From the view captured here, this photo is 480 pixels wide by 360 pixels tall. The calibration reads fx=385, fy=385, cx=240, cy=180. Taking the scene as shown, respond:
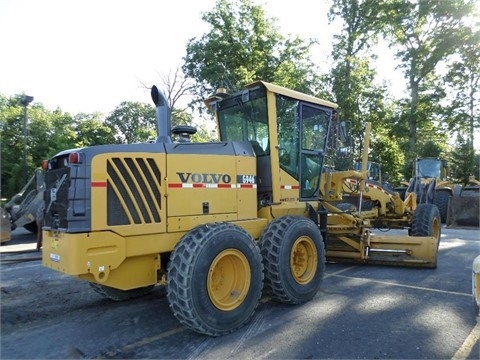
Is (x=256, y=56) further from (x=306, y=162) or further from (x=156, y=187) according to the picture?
(x=156, y=187)

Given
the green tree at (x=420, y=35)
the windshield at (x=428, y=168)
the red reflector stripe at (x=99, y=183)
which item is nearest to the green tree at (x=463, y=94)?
the green tree at (x=420, y=35)

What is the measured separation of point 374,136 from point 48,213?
25.2 meters

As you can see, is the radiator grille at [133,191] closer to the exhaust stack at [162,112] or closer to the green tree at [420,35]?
the exhaust stack at [162,112]

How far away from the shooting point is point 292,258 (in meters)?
4.98

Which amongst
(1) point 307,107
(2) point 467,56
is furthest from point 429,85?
(1) point 307,107

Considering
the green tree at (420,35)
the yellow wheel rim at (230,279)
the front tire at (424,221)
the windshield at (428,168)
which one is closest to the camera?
the yellow wheel rim at (230,279)

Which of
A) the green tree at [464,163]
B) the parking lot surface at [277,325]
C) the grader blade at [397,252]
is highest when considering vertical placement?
the green tree at [464,163]

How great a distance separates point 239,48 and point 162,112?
22.3m

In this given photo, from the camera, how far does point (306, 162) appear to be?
19.1ft

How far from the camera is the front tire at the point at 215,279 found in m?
3.77

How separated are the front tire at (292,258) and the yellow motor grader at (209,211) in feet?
0.05

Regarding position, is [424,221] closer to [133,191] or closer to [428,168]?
[133,191]

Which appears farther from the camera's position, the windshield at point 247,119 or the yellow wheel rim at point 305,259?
the windshield at point 247,119

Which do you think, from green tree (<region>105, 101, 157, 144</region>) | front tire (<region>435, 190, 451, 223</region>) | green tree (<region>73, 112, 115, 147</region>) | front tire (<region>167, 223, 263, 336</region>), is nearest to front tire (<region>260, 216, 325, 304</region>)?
front tire (<region>167, 223, 263, 336</region>)
